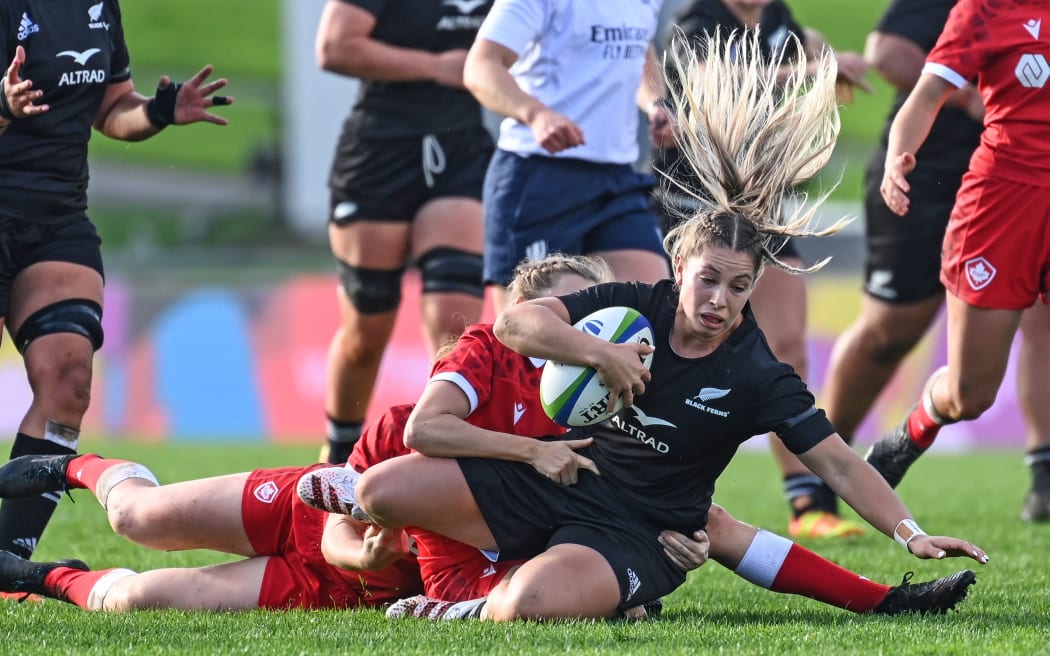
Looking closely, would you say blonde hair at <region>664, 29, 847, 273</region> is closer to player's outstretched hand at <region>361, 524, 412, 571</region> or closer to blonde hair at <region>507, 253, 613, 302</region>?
blonde hair at <region>507, 253, 613, 302</region>

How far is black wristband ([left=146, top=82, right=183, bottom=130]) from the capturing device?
590 cm

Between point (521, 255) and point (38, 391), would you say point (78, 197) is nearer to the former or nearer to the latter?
point (38, 391)

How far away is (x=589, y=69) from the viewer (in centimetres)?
639

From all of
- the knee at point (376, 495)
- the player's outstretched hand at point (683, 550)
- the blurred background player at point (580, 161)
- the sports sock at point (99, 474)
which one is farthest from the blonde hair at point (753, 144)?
the sports sock at point (99, 474)

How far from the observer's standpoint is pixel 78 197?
19.0ft

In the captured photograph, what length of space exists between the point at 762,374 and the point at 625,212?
74.3 inches

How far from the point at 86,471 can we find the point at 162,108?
144cm

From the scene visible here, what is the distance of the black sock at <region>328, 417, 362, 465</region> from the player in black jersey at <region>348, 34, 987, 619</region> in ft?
9.46

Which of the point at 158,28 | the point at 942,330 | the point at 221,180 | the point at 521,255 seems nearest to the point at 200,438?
the point at 942,330

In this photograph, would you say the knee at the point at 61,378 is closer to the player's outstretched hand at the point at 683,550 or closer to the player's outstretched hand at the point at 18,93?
the player's outstretched hand at the point at 18,93

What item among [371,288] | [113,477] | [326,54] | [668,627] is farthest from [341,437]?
[668,627]

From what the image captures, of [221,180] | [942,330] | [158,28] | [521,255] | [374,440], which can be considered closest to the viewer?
[374,440]

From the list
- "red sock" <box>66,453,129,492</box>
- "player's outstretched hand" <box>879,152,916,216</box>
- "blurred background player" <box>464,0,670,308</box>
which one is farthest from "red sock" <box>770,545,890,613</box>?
"red sock" <box>66,453,129,492</box>

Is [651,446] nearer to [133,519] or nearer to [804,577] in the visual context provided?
[804,577]
